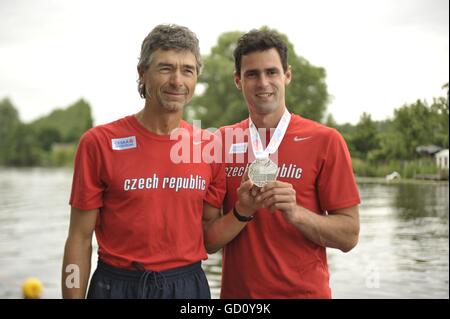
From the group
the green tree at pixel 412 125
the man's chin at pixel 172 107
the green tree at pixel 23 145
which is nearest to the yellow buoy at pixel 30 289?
the man's chin at pixel 172 107

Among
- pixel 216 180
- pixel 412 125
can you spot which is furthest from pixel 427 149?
pixel 216 180

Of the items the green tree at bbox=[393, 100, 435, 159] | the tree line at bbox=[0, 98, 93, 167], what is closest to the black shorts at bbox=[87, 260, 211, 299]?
the green tree at bbox=[393, 100, 435, 159]

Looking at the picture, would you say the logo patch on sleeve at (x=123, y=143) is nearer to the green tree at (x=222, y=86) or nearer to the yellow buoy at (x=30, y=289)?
the yellow buoy at (x=30, y=289)

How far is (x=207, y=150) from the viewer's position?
9.85ft

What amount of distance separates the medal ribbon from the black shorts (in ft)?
2.52

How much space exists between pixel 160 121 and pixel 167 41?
437 mm

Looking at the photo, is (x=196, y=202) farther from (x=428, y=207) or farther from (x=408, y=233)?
(x=408, y=233)

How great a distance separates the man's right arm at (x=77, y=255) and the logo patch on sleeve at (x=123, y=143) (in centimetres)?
37

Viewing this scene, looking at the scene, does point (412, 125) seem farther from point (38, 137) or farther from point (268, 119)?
point (38, 137)

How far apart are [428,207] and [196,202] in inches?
1261

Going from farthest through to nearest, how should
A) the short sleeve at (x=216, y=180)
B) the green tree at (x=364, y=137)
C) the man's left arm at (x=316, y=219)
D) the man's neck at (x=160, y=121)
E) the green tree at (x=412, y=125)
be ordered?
the green tree at (x=412, y=125) → the green tree at (x=364, y=137) → the short sleeve at (x=216, y=180) → the man's neck at (x=160, y=121) → the man's left arm at (x=316, y=219)

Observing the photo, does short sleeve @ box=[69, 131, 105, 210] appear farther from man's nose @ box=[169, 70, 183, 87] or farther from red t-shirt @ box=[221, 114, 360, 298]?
red t-shirt @ box=[221, 114, 360, 298]

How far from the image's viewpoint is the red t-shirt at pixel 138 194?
2744mm
